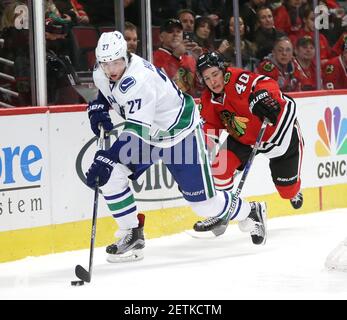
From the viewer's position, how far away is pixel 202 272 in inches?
214

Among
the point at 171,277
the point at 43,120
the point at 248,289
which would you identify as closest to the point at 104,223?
the point at 43,120

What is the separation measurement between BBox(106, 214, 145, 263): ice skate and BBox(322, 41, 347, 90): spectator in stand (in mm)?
2717

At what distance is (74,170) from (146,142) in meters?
0.68

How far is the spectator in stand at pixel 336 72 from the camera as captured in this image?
8086mm

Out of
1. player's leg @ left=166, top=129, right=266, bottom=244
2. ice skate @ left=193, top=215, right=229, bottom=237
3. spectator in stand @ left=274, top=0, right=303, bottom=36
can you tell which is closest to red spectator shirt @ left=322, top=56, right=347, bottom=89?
spectator in stand @ left=274, top=0, right=303, bottom=36

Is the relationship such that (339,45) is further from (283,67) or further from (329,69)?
(283,67)

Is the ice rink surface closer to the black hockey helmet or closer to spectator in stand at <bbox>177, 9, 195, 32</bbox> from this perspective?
the black hockey helmet

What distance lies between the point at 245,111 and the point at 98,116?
110 cm

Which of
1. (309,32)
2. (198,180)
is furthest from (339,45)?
(198,180)

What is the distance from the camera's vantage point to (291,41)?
7867 millimetres

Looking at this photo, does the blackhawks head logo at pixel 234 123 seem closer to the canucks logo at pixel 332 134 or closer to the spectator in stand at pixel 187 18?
the spectator in stand at pixel 187 18

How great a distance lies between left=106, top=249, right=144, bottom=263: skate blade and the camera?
5.76m

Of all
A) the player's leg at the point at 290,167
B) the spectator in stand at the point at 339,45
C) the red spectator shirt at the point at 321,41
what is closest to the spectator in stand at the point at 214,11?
the red spectator shirt at the point at 321,41

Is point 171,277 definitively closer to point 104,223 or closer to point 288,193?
point 104,223
